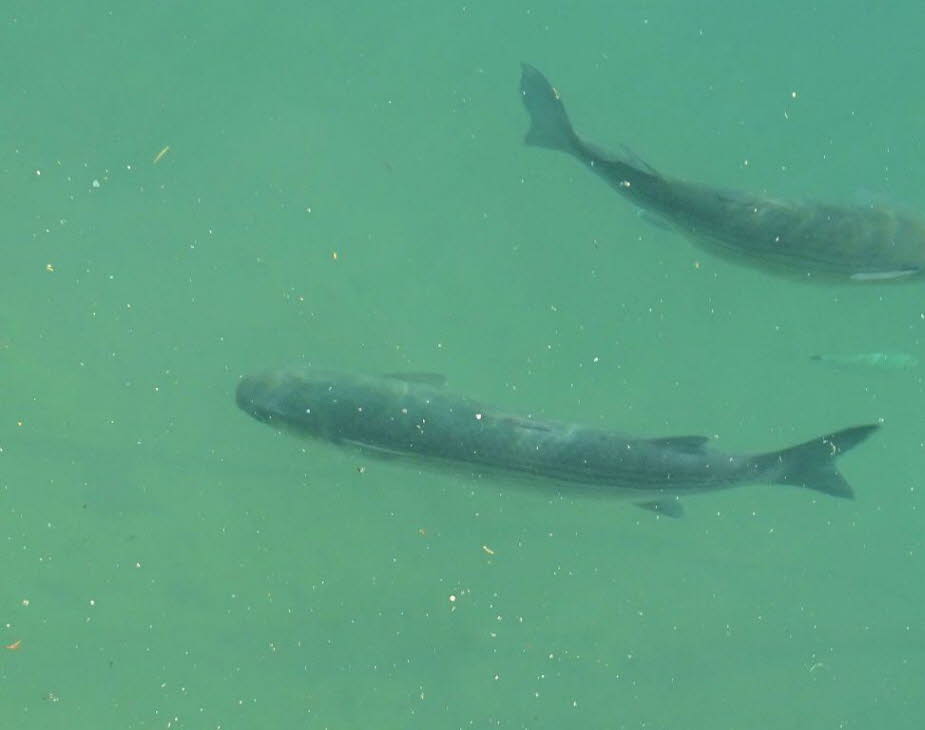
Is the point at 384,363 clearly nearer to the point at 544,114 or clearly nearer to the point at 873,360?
the point at 544,114

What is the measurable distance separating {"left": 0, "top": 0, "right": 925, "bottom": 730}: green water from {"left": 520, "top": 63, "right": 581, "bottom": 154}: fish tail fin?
1.25 meters

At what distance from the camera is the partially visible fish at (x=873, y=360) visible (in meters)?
6.49

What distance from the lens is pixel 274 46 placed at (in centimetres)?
621

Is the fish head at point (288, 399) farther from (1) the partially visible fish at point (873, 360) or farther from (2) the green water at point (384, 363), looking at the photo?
(1) the partially visible fish at point (873, 360)

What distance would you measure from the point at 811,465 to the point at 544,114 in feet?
7.40

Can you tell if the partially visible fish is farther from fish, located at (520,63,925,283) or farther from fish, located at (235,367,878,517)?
fish, located at (235,367,878,517)

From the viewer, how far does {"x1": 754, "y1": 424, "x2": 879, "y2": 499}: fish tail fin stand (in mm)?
4621

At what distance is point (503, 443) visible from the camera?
442cm

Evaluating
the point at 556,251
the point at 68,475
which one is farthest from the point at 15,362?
the point at 556,251

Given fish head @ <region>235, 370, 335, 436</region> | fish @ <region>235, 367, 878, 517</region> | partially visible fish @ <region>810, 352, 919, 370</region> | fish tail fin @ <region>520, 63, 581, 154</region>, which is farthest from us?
partially visible fish @ <region>810, 352, 919, 370</region>

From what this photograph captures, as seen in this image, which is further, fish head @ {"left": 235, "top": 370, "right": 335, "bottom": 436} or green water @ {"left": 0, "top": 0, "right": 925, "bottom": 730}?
green water @ {"left": 0, "top": 0, "right": 925, "bottom": 730}

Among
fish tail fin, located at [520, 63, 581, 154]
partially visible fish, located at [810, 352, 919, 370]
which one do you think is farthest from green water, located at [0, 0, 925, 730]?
fish tail fin, located at [520, 63, 581, 154]

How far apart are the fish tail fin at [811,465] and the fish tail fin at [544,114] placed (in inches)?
73.5

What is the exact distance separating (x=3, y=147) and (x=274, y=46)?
5.95 ft
